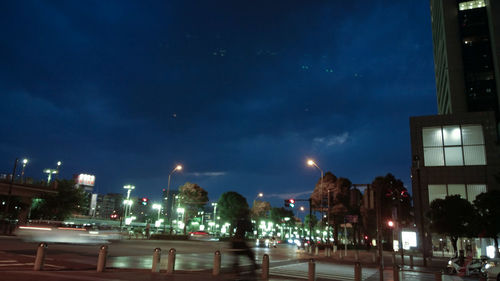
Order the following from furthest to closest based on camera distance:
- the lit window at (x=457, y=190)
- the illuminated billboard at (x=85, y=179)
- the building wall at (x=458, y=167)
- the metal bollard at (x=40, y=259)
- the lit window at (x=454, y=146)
Answer: the illuminated billboard at (x=85, y=179)
the lit window at (x=454, y=146)
the lit window at (x=457, y=190)
the building wall at (x=458, y=167)
the metal bollard at (x=40, y=259)

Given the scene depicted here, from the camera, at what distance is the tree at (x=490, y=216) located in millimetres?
33250

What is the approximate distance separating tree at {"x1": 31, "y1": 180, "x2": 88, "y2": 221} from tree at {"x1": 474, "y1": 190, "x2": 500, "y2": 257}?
62170 millimetres

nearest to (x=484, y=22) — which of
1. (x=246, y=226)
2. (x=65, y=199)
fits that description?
(x=246, y=226)

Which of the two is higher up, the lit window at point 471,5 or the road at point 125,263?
the lit window at point 471,5

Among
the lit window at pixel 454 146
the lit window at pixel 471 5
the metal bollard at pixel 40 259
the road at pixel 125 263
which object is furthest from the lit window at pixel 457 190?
the metal bollard at pixel 40 259

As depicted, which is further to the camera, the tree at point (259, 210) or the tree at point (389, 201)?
the tree at point (259, 210)

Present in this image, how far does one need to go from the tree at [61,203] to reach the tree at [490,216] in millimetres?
62170

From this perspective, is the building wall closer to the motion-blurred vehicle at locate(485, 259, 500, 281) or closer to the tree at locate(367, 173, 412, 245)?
the tree at locate(367, 173, 412, 245)

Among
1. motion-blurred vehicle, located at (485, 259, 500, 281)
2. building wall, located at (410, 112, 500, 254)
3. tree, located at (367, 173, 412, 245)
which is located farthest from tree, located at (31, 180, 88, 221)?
motion-blurred vehicle, located at (485, 259, 500, 281)

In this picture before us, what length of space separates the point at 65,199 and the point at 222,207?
112 feet

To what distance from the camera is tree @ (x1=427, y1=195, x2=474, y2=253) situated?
37.7m

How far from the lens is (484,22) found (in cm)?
7125

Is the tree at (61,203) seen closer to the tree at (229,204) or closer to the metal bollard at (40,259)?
the tree at (229,204)

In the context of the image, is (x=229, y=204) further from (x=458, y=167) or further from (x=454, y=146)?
(x=454, y=146)
